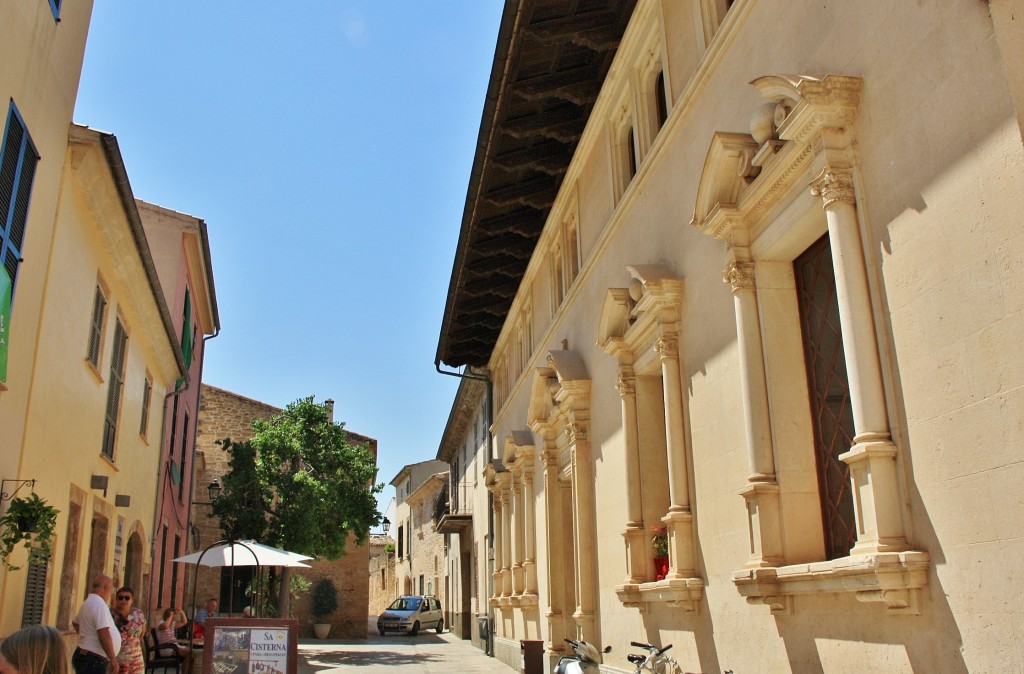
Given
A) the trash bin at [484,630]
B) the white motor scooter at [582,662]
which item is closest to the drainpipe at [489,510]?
the trash bin at [484,630]

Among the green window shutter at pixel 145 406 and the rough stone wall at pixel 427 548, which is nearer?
the green window shutter at pixel 145 406

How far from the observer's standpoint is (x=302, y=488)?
2475cm

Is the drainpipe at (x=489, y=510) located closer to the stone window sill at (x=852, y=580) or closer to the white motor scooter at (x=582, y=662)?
the white motor scooter at (x=582, y=662)

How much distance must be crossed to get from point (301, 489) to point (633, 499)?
16581 millimetres

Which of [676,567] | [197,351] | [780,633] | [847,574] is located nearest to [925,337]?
[847,574]

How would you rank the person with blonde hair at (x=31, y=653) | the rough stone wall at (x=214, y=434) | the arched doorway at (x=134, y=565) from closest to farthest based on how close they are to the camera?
the person with blonde hair at (x=31, y=653) < the arched doorway at (x=134, y=565) < the rough stone wall at (x=214, y=434)

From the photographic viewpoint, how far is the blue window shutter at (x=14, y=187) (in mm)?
7109

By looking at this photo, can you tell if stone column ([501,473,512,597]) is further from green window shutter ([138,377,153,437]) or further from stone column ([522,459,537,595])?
green window shutter ([138,377,153,437])

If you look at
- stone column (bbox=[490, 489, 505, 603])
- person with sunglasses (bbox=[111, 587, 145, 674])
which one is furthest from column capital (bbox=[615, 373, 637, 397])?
stone column (bbox=[490, 489, 505, 603])

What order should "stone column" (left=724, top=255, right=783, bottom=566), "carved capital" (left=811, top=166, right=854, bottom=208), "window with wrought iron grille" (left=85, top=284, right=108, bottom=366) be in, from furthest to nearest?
1. "window with wrought iron grille" (left=85, top=284, right=108, bottom=366)
2. "stone column" (left=724, top=255, right=783, bottom=566)
3. "carved capital" (left=811, top=166, right=854, bottom=208)

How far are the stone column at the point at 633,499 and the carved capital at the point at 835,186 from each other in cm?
476

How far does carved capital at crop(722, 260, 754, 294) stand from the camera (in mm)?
7008

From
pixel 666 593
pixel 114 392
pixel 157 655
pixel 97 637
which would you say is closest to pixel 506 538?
pixel 157 655

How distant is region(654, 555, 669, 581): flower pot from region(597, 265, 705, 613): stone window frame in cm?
8
